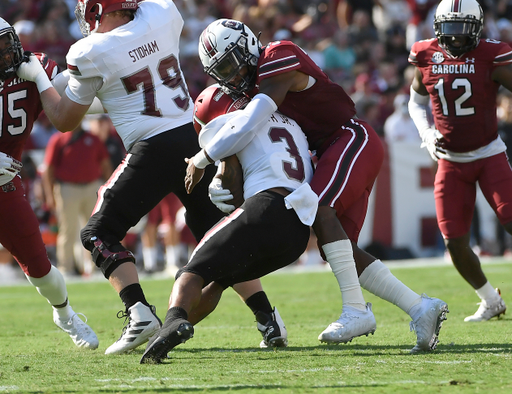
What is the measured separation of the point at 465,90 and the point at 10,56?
116 inches

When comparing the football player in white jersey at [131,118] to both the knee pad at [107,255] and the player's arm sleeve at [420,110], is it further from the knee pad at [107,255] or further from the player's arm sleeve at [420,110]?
the player's arm sleeve at [420,110]

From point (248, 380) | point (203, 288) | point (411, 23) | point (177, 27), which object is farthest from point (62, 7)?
point (248, 380)


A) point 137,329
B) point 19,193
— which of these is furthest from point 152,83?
point 137,329

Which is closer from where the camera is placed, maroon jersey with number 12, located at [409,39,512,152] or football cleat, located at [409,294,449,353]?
football cleat, located at [409,294,449,353]

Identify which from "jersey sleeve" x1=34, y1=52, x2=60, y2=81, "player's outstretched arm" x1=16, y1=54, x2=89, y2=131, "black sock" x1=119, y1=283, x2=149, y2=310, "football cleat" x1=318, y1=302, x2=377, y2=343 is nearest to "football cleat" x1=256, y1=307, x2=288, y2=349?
"football cleat" x1=318, y1=302, x2=377, y2=343

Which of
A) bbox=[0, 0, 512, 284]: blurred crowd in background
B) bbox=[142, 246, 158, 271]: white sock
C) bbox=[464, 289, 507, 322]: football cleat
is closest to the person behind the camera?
bbox=[464, 289, 507, 322]: football cleat

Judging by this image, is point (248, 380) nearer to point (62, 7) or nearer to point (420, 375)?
point (420, 375)

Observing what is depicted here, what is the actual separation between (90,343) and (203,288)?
0.89 meters

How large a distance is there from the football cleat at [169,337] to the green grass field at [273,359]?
7 centimetres

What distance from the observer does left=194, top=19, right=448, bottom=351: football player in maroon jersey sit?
3.74m

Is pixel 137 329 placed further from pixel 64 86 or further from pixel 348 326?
pixel 64 86

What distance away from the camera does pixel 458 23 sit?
507 cm

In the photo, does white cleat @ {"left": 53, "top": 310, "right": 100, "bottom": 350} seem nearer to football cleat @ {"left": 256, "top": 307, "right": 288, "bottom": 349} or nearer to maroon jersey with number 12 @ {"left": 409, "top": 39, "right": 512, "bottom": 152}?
football cleat @ {"left": 256, "top": 307, "right": 288, "bottom": 349}

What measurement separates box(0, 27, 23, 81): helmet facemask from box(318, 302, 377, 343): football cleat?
2287 millimetres
